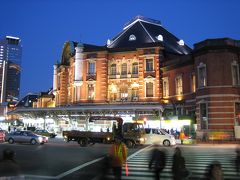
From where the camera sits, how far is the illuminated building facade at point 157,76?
35469 millimetres

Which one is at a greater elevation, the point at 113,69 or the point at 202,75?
the point at 113,69

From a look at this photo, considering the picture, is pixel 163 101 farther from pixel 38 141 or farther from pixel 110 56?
pixel 38 141

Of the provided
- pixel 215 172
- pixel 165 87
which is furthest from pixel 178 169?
pixel 165 87

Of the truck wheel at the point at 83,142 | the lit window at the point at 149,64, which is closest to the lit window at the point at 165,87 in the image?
the lit window at the point at 149,64

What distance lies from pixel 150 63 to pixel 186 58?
764 centimetres

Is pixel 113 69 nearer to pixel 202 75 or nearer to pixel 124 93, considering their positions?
pixel 124 93

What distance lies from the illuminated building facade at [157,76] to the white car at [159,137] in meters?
6.00

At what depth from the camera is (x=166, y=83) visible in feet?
154

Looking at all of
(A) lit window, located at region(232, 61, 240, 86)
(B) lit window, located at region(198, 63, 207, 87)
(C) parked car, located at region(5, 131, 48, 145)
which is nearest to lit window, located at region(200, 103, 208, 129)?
(B) lit window, located at region(198, 63, 207, 87)

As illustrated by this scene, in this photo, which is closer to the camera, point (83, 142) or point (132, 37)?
point (83, 142)

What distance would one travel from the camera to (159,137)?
31.5 meters

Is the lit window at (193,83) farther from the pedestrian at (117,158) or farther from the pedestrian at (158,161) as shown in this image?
the pedestrian at (117,158)

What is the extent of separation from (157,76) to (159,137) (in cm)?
1764

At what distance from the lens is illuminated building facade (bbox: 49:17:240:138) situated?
35.5 metres
